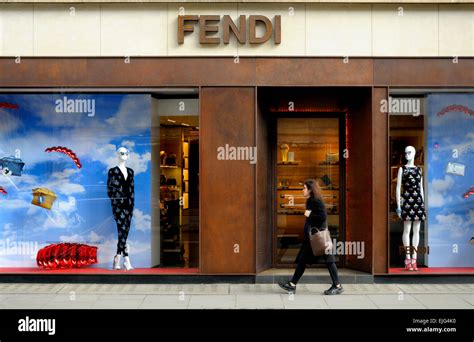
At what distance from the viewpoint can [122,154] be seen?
35.7ft

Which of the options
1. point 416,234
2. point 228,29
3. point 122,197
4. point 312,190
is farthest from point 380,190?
point 122,197

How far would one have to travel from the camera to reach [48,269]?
35.3ft

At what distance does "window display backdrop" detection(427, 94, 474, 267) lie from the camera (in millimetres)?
11125

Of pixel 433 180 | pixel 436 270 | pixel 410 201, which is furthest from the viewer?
pixel 433 180

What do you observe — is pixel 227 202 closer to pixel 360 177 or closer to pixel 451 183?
pixel 360 177

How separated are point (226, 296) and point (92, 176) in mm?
3462

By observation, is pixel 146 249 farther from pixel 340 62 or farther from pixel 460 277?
pixel 460 277

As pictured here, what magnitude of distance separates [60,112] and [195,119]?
252 centimetres

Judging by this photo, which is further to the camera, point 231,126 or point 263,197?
point 263,197

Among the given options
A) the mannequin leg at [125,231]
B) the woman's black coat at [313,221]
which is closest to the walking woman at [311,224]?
the woman's black coat at [313,221]

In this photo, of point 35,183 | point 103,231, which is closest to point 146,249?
point 103,231

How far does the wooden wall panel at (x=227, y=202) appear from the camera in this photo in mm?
10469

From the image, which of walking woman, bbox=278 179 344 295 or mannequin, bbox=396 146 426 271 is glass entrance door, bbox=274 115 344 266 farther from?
walking woman, bbox=278 179 344 295

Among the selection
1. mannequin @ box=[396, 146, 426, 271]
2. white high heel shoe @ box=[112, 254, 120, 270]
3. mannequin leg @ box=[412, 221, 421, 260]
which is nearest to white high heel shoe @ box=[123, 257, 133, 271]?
white high heel shoe @ box=[112, 254, 120, 270]
